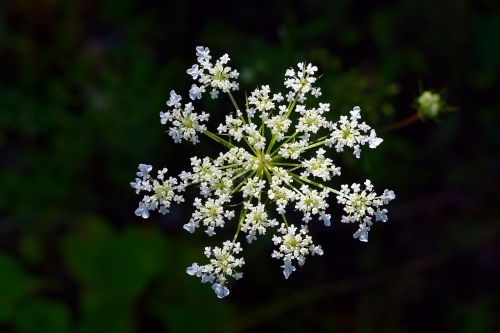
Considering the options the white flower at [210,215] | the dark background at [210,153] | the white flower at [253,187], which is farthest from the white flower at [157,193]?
the dark background at [210,153]

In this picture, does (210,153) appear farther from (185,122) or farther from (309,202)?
(309,202)

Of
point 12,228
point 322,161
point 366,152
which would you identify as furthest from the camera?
point 12,228

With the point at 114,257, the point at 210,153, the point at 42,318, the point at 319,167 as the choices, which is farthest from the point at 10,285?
the point at 319,167

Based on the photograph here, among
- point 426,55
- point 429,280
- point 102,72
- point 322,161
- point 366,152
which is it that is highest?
point 102,72

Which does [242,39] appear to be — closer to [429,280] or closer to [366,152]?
[366,152]

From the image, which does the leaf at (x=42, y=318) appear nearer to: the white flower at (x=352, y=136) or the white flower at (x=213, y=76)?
the white flower at (x=213, y=76)

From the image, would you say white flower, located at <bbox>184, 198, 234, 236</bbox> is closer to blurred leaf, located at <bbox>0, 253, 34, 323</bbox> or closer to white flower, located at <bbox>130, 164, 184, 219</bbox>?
white flower, located at <bbox>130, 164, 184, 219</bbox>

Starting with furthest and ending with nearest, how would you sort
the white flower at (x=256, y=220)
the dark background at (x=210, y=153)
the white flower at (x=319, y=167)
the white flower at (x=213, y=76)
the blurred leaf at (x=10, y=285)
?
the blurred leaf at (x=10, y=285)
the dark background at (x=210, y=153)
the white flower at (x=213, y=76)
the white flower at (x=319, y=167)
the white flower at (x=256, y=220)

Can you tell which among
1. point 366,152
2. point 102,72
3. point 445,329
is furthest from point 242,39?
point 445,329
